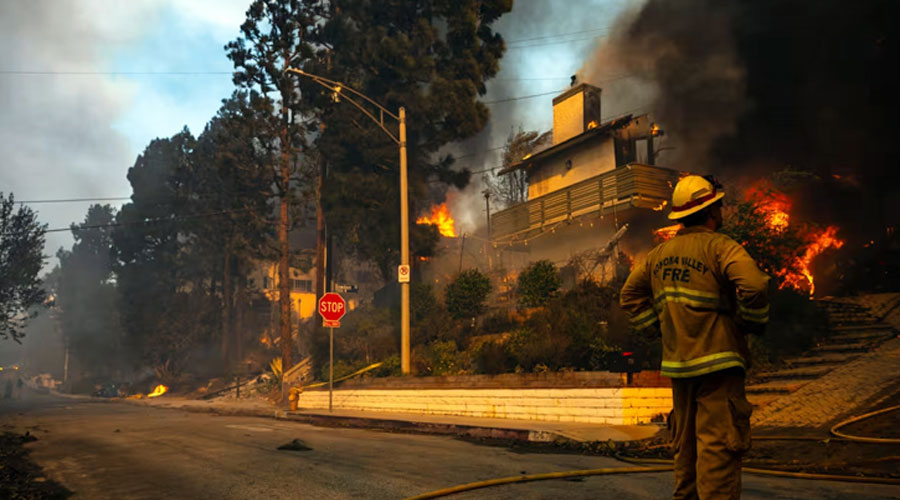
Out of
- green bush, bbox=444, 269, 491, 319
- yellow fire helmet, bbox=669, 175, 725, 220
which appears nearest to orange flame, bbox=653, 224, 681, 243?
green bush, bbox=444, 269, 491, 319

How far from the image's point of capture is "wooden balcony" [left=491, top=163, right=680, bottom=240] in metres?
24.3

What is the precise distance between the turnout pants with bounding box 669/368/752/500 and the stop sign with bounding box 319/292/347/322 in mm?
15007

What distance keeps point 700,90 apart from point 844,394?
22820 millimetres

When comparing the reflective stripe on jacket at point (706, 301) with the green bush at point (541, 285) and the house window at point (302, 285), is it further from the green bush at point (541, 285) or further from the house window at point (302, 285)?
the house window at point (302, 285)

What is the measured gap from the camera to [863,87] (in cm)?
2227

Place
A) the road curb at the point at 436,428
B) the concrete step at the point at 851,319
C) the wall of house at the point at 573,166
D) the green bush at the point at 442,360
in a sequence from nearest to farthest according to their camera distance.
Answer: the road curb at the point at 436,428 < the concrete step at the point at 851,319 < the green bush at the point at 442,360 < the wall of house at the point at 573,166

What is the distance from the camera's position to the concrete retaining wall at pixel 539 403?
10641 mm

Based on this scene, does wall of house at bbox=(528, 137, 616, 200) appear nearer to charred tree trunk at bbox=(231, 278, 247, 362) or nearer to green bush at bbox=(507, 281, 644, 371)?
green bush at bbox=(507, 281, 644, 371)

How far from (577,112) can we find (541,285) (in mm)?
13227

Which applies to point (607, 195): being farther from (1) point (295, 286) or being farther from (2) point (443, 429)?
(1) point (295, 286)

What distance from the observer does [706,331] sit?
3295mm

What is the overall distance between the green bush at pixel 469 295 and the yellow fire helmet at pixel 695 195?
16.2m

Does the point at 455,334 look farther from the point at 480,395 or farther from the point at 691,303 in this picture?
the point at 691,303

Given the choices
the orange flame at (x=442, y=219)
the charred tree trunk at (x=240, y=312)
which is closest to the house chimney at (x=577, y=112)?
the orange flame at (x=442, y=219)
